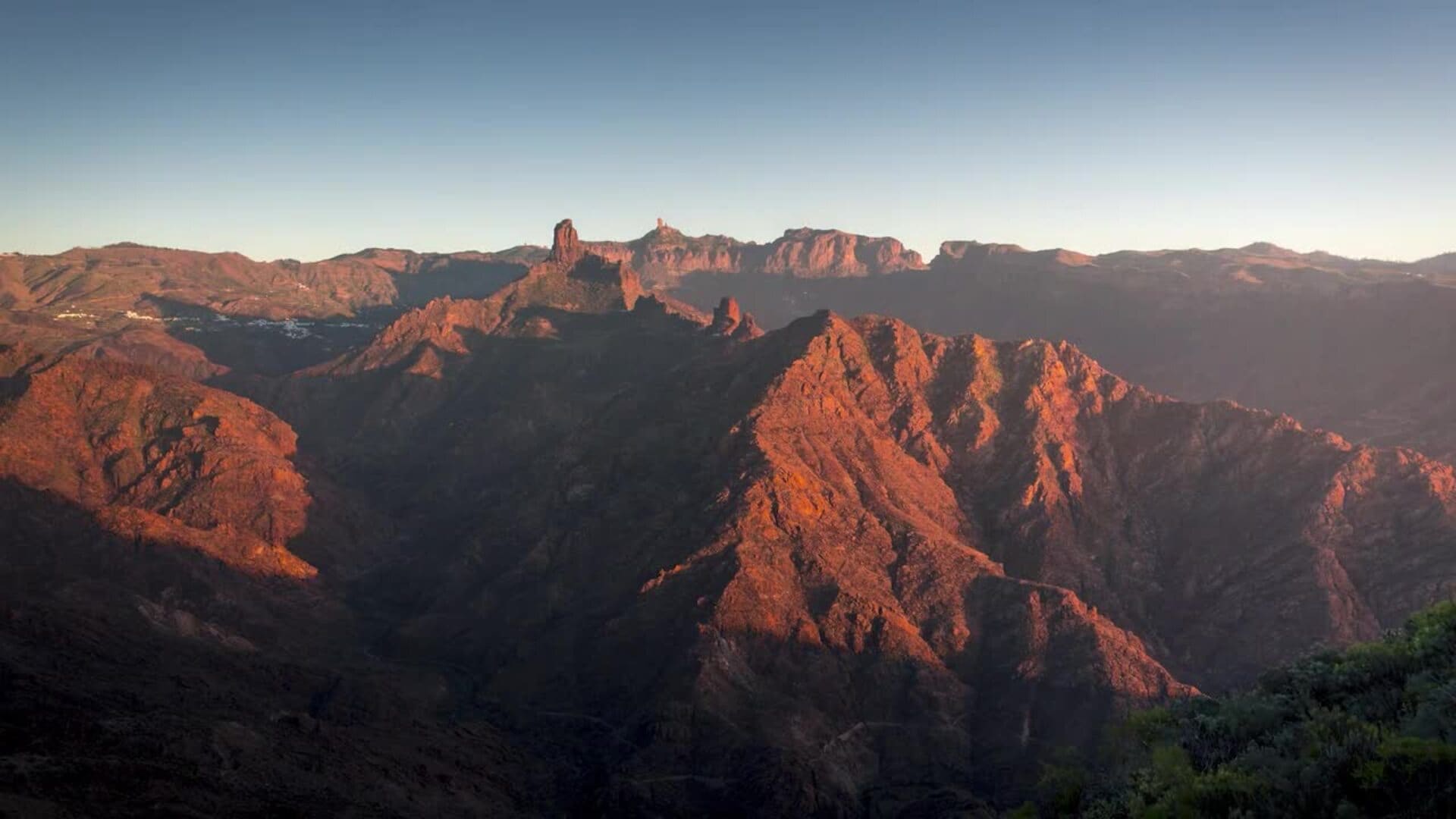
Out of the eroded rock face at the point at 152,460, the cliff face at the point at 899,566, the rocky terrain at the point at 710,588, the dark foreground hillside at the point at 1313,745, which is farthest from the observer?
the eroded rock face at the point at 152,460

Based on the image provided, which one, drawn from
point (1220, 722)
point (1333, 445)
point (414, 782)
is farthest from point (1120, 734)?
point (1333, 445)

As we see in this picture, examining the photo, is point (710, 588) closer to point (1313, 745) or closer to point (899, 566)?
point (899, 566)

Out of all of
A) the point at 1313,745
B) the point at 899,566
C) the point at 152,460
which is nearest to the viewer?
the point at 1313,745

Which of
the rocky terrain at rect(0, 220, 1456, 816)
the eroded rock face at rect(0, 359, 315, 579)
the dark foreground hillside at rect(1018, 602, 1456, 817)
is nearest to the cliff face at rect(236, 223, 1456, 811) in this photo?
the rocky terrain at rect(0, 220, 1456, 816)

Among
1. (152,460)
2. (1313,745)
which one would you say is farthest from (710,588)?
(152,460)

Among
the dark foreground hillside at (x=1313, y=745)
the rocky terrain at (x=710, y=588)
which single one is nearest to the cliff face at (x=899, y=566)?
the rocky terrain at (x=710, y=588)

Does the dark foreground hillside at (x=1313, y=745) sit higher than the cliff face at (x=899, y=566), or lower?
higher

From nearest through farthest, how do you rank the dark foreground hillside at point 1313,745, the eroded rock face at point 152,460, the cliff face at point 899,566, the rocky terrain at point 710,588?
the dark foreground hillside at point 1313,745, the rocky terrain at point 710,588, the cliff face at point 899,566, the eroded rock face at point 152,460

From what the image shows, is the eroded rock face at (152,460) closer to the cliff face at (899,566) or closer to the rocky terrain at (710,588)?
the rocky terrain at (710,588)
